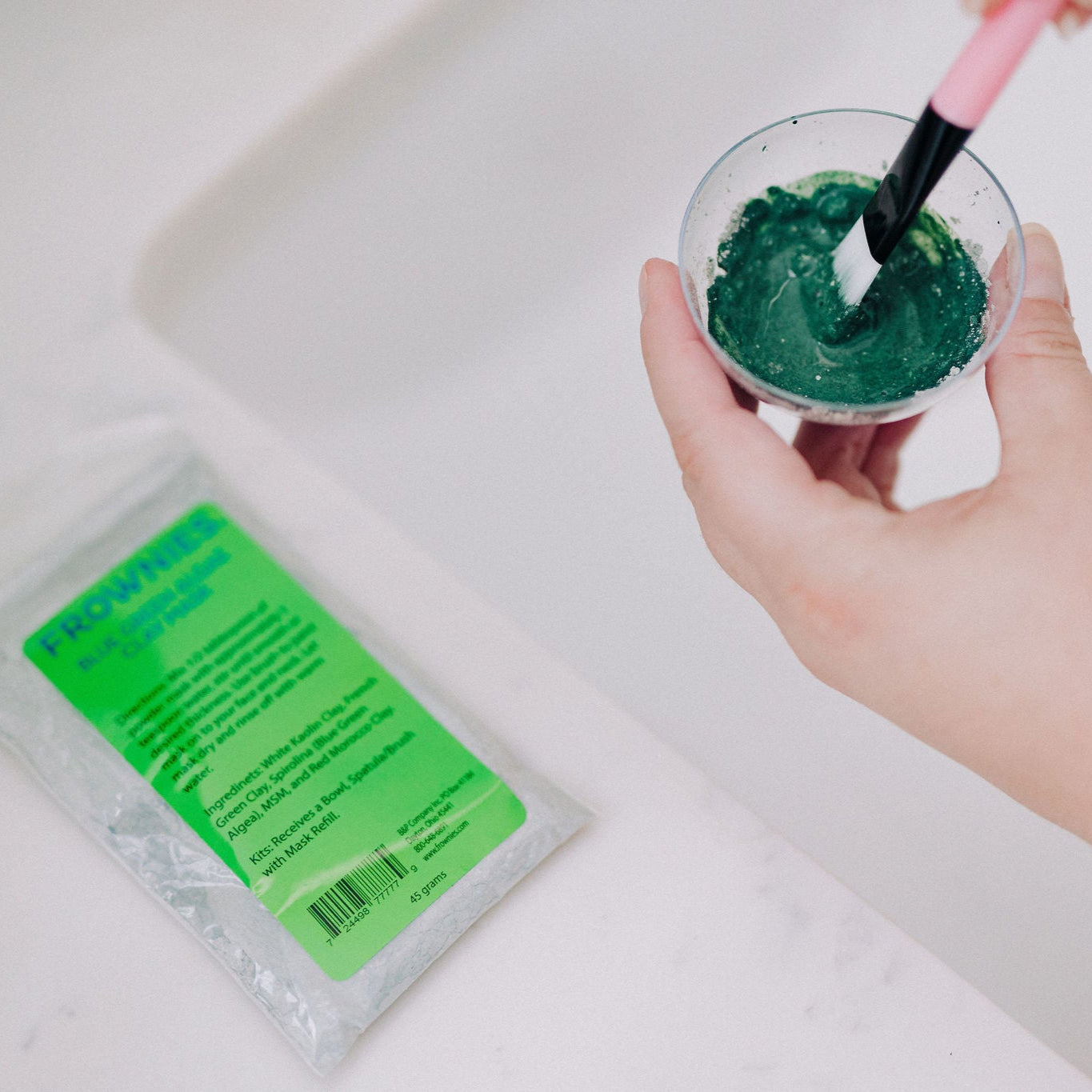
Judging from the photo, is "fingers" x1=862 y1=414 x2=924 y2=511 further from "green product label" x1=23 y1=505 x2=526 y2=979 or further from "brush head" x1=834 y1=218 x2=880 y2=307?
"green product label" x1=23 y1=505 x2=526 y2=979

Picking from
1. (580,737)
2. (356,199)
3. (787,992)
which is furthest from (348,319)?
(787,992)

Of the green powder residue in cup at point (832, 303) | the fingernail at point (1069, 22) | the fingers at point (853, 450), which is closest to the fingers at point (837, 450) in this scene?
the fingers at point (853, 450)

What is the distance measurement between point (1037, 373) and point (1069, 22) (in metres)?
0.13

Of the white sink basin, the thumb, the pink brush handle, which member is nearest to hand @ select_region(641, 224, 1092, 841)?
the thumb

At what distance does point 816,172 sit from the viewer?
1.52 feet

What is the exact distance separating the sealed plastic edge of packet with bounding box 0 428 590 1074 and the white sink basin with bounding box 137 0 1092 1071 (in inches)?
6.9

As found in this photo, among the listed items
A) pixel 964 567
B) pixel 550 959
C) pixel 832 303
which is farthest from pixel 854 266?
pixel 550 959

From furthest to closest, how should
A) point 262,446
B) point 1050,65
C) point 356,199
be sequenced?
point 1050,65, point 356,199, point 262,446

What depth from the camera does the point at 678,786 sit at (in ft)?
1.41

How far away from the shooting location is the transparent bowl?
40 cm

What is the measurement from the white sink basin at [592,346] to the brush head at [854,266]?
0.28 meters

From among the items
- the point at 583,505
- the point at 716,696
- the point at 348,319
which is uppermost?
the point at 348,319

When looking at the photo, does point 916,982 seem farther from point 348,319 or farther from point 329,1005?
point 348,319

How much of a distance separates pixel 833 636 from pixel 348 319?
→ 0.39 metres
